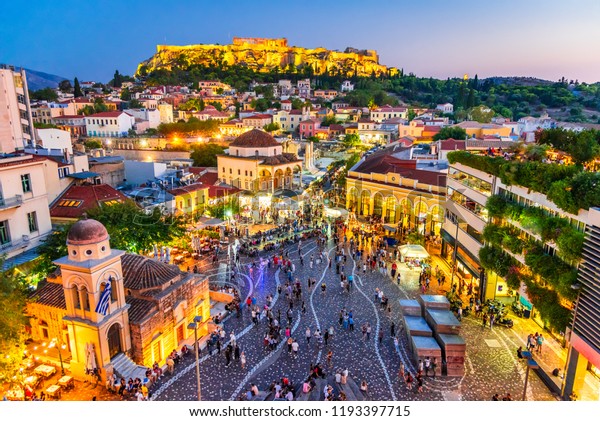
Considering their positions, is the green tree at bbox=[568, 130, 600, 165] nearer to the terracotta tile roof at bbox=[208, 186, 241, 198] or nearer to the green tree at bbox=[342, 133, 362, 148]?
the terracotta tile roof at bbox=[208, 186, 241, 198]

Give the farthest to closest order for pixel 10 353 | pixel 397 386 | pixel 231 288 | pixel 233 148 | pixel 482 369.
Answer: pixel 233 148 → pixel 231 288 → pixel 482 369 → pixel 397 386 → pixel 10 353

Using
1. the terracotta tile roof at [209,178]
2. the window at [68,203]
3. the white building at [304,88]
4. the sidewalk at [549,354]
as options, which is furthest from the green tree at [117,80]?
the sidewalk at [549,354]

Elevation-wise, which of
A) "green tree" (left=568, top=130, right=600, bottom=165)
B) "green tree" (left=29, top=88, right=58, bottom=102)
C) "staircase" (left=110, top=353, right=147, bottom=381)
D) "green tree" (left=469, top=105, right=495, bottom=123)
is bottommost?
"staircase" (left=110, top=353, right=147, bottom=381)

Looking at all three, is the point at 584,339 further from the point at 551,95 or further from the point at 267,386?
the point at 551,95

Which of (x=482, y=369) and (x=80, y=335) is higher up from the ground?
(x=80, y=335)

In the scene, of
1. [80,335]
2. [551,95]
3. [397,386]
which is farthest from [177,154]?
[551,95]

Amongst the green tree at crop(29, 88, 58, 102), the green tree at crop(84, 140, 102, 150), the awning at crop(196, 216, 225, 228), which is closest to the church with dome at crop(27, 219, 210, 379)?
the awning at crop(196, 216, 225, 228)

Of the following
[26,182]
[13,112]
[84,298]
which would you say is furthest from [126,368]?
[13,112]

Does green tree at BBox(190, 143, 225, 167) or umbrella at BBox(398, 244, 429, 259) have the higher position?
green tree at BBox(190, 143, 225, 167)
